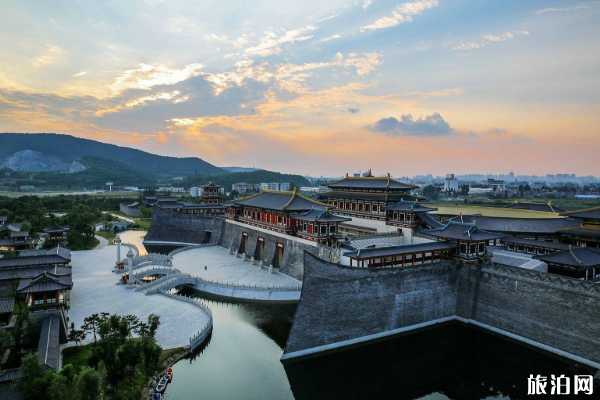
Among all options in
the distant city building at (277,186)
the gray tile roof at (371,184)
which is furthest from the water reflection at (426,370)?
the distant city building at (277,186)

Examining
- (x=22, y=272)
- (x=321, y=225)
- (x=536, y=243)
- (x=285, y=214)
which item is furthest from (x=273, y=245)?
(x=536, y=243)

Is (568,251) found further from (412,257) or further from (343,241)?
(343,241)

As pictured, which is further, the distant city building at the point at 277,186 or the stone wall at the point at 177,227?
the distant city building at the point at 277,186

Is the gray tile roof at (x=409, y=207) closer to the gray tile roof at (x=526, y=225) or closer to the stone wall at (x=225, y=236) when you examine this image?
the gray tile roof at (x=526, y=225)

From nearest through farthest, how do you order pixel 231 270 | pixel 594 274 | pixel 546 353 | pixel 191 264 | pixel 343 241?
pixel 546 353 < pixel 594 274 < pixel 343 241 < pixel 231 270 < pixel 191 264

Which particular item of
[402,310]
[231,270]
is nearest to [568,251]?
[402,310]

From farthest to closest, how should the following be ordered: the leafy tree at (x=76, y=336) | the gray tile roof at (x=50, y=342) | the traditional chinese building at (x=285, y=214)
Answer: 1. the traditional chinese building at (x=285, y=214)
2. the leafy tree at (x=76, y=336)
3. the gray tile roof at (x=50, y=342)

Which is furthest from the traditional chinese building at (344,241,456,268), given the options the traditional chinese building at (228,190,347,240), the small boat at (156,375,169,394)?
the small boat at (156,375,169,394)
